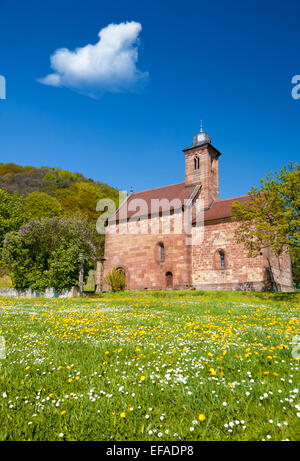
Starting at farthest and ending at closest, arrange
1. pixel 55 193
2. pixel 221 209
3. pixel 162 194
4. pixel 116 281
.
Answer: pixel 55 193, pixel 162 194, pixel 116 281, pixel 221 209

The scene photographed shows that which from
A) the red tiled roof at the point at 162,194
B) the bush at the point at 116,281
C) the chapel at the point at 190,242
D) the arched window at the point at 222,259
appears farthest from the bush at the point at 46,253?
the arched window at the point at 222,259

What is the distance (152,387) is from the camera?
4.05m

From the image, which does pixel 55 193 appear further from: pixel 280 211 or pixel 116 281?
pixel 280 211

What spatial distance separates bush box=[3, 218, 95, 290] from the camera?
25.6m

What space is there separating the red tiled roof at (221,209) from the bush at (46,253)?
14.0 meters

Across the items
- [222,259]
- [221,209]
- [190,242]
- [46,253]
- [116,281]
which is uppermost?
[221,209]

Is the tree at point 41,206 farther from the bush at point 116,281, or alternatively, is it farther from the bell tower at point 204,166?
the bell tower at point 204,166

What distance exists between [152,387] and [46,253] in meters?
25.8

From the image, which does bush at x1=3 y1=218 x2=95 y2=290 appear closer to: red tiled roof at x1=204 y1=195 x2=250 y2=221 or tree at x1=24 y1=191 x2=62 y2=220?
red tiled roof at x1=204 y1=195 x2=250 y2=221

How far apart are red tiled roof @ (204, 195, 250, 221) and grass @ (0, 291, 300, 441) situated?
25.4 m

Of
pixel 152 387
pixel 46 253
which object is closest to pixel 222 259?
pixel 46 253

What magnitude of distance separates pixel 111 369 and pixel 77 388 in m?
0.71

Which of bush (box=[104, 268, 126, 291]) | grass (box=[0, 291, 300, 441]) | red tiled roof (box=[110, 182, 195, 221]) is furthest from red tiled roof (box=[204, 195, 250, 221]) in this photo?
grass (box=[0, 291, 300, 441])

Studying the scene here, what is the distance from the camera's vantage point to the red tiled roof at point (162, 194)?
35000 millimetres
